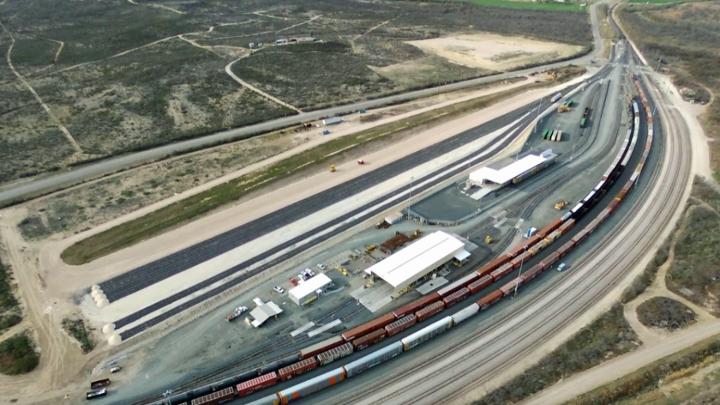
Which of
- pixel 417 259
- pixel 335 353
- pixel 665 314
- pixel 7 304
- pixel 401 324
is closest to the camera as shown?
pixel 335 353

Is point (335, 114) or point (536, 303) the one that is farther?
point (335, 114)

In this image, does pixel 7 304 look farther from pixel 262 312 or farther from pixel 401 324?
pixel 401 324

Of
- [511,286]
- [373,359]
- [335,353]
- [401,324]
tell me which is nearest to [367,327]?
[401,324]

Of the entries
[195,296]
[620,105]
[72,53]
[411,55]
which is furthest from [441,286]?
[72,53]

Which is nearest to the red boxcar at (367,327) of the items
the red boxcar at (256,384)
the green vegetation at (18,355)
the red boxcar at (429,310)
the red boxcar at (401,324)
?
the red boxcar at (401,324)

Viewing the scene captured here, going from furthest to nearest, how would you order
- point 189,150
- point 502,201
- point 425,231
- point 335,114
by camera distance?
point 335,114, point 189,150, point 502,201, point 425,231

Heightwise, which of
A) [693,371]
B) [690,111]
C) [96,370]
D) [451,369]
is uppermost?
[690,111]

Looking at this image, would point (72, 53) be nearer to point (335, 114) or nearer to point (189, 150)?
point (189, 150)

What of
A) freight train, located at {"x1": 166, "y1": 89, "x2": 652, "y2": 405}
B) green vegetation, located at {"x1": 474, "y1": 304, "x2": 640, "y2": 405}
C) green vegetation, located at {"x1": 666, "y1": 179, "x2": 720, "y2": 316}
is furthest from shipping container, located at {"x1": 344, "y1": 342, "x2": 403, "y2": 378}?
green vegetation, located at {"x1": 666, "y1": 179, "x2": 720, "y2": 316}
